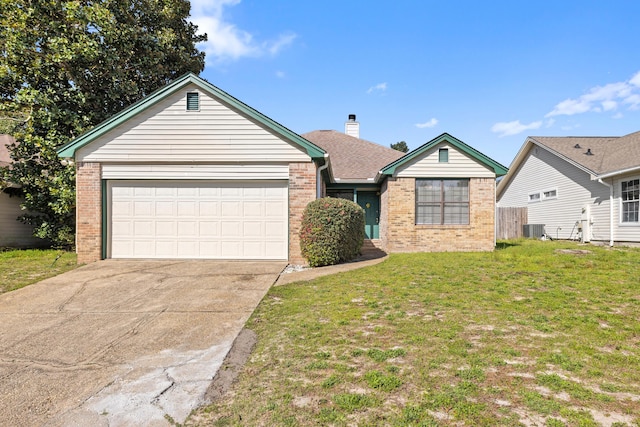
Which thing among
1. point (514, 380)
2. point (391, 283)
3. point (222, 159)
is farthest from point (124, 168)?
point (514, 380)

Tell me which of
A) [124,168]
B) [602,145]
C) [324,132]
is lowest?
[124,168]

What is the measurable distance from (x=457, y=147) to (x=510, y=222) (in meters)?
9.67

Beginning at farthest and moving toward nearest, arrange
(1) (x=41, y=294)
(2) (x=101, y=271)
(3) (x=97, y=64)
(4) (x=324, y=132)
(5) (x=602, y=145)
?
1. (4) (x=324, y=132)
2. (5) (x=602, y=145)
3. (3) (x=97, y=64)
4. (2) (x=101, y=271)
5. (1) (x=41, y=294)

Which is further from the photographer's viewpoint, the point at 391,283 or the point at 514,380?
the point at 391,283

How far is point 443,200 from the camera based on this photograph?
502 inches

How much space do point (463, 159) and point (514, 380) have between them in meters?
10.7

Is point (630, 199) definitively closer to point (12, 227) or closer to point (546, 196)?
point (546, 196)

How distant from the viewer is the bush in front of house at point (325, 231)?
30.6 feet

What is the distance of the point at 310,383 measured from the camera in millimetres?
3168

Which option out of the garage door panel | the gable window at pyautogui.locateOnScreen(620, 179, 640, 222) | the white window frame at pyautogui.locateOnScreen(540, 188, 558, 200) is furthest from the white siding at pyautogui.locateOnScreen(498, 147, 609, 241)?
the garage door panel

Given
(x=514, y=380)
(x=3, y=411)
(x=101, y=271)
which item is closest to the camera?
(x=3, y=411)

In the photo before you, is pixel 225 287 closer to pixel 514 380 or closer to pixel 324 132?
pixel 514 380

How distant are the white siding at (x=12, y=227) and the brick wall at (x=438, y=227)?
599 inches

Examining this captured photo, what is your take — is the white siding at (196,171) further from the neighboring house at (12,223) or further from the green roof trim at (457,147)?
the neighboring house at (12,223)
